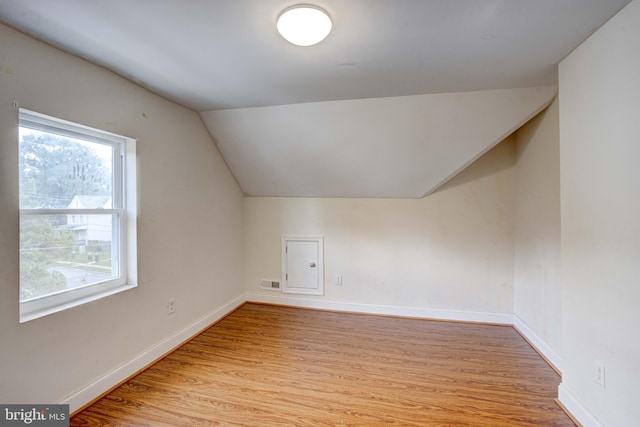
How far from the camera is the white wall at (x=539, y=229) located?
2172 millimetres

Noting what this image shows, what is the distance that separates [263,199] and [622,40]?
127 inches

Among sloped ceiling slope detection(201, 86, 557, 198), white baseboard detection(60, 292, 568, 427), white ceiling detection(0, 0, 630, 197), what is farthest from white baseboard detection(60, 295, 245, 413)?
white ceiling detection(0, 0, 630, 197)

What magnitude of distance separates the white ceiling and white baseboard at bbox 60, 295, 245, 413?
208 cm

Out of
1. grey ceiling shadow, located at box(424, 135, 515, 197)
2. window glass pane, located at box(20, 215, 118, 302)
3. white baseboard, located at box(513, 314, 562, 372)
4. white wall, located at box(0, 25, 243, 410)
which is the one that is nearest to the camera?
white wall, located at box(0, 25, 243, 410)

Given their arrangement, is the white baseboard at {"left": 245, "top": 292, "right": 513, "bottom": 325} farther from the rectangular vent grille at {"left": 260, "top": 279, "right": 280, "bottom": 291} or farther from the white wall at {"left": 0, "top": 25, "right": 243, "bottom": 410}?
the white wall at {"left": 0, "top": 25, "right": 243, "bottom": 410}

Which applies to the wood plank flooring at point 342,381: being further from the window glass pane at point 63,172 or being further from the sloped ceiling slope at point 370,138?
the sloped ceiling slope at point 370,138

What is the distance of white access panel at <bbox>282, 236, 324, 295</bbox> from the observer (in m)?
3.44

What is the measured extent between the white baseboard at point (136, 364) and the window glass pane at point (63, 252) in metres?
0.65

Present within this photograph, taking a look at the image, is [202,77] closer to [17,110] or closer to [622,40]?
[17,110]

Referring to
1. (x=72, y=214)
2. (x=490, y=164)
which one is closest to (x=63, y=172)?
(x=72, y=214)

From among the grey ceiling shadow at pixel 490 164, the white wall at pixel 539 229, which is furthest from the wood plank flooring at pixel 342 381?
the grey ceiling shadow at pixel 490 164

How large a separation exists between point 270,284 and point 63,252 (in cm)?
221

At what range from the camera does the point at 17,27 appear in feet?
4.67

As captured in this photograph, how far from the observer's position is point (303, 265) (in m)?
3.48
